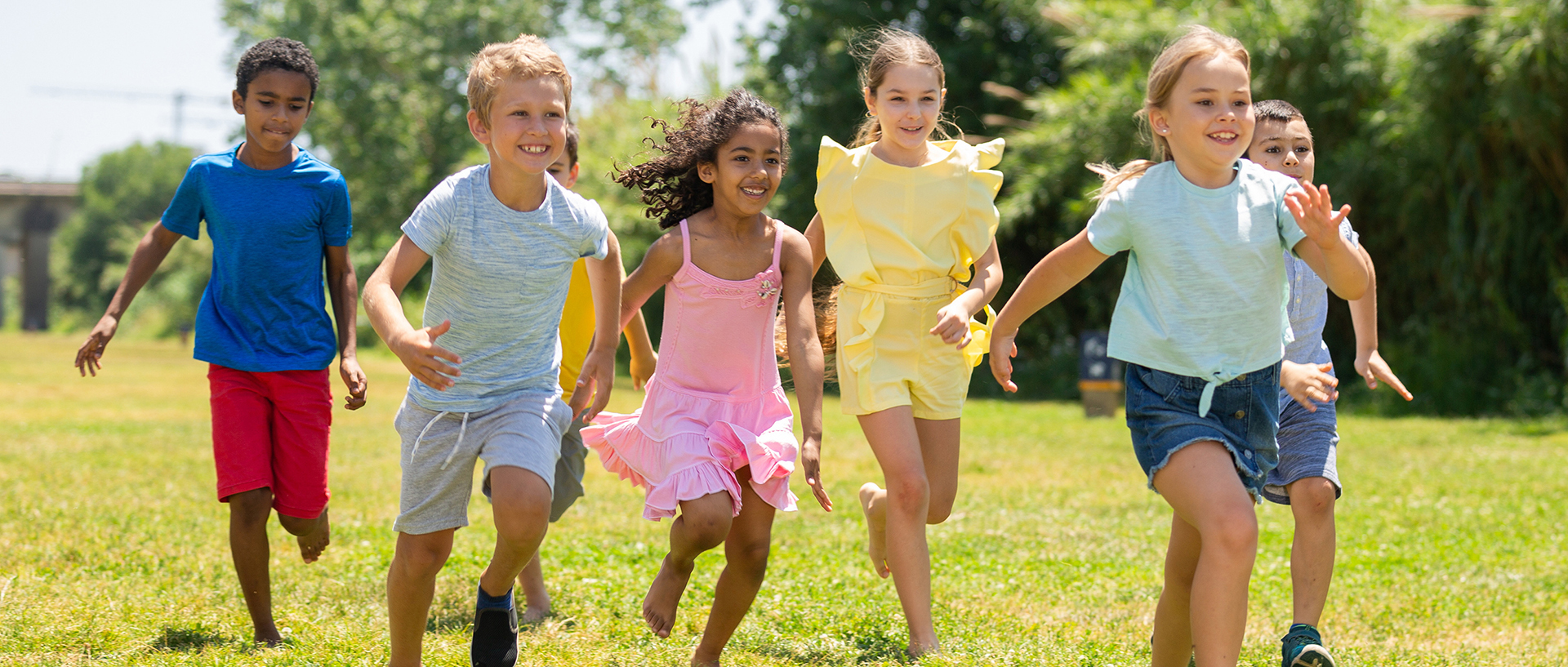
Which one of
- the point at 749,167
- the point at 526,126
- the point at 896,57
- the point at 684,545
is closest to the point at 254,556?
the point at 684,545

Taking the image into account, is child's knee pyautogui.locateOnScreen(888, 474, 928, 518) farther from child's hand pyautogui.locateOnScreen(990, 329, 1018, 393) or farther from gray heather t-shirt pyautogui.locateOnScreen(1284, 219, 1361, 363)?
gray heather t-shirt pyautogui.locateOnScreen(1284, 219, 1361, 363)

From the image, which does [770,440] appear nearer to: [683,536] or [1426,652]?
[683,536]

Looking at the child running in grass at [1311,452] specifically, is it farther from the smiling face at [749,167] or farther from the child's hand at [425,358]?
the child's hand at [425,358]

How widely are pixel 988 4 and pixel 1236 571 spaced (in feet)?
61.4

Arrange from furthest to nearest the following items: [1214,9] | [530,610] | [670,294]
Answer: [1214,9]
[530,610]
[670,294]

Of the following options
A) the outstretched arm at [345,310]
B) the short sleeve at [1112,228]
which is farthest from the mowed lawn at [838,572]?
the short sleeve at [1112,228]

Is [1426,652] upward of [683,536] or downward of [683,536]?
downward

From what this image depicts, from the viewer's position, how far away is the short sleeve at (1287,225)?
3.39 meters

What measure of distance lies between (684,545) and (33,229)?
3185 inches

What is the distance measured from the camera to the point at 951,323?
3.95 m

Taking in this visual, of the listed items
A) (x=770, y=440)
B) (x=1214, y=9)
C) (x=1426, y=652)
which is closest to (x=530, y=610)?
(x=770, y=440)

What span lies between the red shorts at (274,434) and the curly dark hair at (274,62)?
3.38 ft

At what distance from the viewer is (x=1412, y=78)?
46.0 feet

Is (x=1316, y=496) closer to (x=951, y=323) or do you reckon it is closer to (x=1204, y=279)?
(x=1204, y=279)
